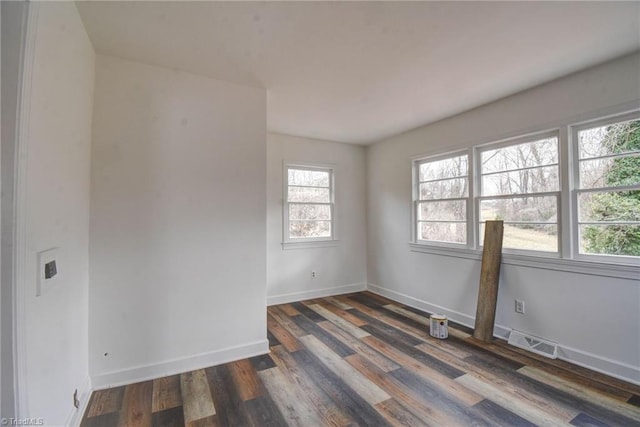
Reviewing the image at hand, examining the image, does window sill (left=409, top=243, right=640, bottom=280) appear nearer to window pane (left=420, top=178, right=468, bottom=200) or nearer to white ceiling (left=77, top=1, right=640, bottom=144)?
window pane (left=420, top=178, right=468, bottom=200)

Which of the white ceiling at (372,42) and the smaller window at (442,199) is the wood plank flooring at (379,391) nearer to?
the smaller window at (442,199)

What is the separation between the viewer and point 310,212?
4.58 metres

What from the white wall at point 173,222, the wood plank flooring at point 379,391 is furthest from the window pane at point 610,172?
the white wall at point 173,222

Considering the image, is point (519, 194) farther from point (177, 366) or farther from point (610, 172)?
point (177, 366)

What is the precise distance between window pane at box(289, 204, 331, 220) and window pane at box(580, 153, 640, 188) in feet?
10.3

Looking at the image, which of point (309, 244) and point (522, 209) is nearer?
point (522, 209)

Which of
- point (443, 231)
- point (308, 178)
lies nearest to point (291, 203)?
point (308, 178)

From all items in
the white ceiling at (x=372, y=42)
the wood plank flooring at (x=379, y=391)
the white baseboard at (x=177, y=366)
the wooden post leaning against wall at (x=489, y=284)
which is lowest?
the wood plank flooring at (x=379, y=391)

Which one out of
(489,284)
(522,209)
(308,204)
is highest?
(308,204)

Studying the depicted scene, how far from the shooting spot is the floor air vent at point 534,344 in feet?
8.57

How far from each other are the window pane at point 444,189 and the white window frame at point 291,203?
4.70 ft

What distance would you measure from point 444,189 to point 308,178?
6.66 feet

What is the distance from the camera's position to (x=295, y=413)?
6.29 ft

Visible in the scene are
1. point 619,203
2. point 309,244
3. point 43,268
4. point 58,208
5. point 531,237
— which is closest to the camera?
point 43,268
